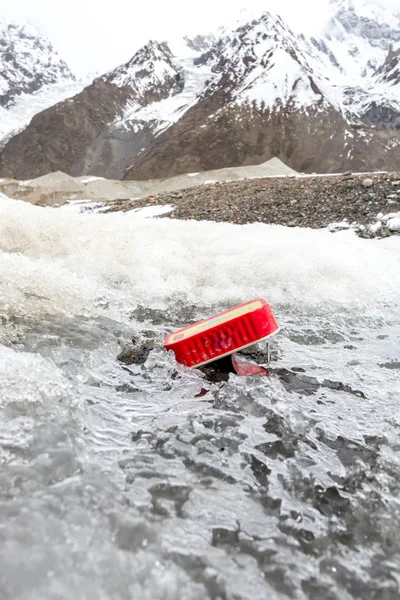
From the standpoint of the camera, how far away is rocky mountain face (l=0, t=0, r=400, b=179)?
5192 inches

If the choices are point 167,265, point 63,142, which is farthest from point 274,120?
point 167,265

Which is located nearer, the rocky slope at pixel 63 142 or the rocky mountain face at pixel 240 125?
the rocky mountain face at pixel 240 125

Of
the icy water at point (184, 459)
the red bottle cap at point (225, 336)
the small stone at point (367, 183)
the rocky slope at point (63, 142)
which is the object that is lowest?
the icy water at point (184, 459)

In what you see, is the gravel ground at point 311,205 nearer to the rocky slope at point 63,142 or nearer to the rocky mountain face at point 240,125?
the rocky mountain face at point 240,125

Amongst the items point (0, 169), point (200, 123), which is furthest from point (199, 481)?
point (0, 169)

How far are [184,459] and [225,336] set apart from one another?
1335 millimetres

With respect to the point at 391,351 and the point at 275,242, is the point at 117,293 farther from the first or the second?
the point at 391,351

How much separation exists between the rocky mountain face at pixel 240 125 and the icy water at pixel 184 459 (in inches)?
5048

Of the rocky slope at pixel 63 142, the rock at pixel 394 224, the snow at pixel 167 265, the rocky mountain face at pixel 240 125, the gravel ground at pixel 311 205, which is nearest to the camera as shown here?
the snow at pixel 167 265

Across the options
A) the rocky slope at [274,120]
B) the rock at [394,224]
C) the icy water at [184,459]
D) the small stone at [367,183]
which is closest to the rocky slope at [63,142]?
the rocky slope at [274,120]

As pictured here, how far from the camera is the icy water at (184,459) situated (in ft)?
5.44

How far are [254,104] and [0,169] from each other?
318ft

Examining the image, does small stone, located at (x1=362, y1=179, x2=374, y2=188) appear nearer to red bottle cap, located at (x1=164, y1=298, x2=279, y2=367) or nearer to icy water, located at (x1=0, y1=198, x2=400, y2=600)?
icy water, located at (x1=0, y1=198, x2=400, y2=600)

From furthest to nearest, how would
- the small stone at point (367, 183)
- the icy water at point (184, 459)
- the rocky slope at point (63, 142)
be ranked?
the rocky slope at point (63, 142), the small stone at point (367, 183), the icy water at point (184, 459)
